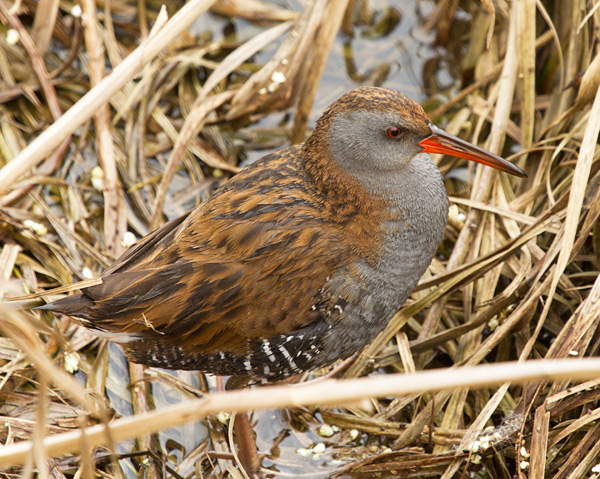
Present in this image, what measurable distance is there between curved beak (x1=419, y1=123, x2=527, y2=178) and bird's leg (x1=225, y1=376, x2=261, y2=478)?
3.52ft

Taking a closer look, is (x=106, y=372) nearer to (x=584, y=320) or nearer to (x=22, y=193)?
(x=22, y=193)

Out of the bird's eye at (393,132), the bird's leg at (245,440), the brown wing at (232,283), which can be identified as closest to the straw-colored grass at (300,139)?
the bird's leg at (245,440)

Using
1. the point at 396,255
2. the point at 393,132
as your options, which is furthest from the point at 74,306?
the point at 393,132

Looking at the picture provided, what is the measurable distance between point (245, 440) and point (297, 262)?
0.78 metres

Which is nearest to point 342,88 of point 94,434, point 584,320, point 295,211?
point 295,211

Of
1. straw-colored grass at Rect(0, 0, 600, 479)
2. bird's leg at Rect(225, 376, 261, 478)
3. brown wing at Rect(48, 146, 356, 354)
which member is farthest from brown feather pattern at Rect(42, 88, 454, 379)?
straw-colored grass at Rect(0, 0, 600, 479)

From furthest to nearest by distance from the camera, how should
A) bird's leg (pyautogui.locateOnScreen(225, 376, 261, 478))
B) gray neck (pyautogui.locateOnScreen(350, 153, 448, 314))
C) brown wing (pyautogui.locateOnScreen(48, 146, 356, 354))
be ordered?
bird's leg (pyautogui.locateOnScreen(225, 376, 261, 478)), gray neck (pyautogui.locateOnScreen(350, 153, 448, 314)), brown wing (pyautogui.locateOnScreen(48, 146, 356, 354))

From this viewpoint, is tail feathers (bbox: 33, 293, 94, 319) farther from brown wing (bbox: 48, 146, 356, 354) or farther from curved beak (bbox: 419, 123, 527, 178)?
curved beak (bbox: 419, 123, 527, 178)

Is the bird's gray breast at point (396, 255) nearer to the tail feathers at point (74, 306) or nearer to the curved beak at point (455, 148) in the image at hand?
the curved beak at point (455, 148)

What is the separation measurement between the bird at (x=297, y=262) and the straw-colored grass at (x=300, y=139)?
301 mm

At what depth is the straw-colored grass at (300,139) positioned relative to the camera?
268 cm

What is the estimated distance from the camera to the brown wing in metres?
2.49

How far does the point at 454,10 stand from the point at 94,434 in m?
3.19

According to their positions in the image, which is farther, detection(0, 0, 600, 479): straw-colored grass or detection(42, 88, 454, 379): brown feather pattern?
detection(0, 0, 600, 479): straw-colored grass
